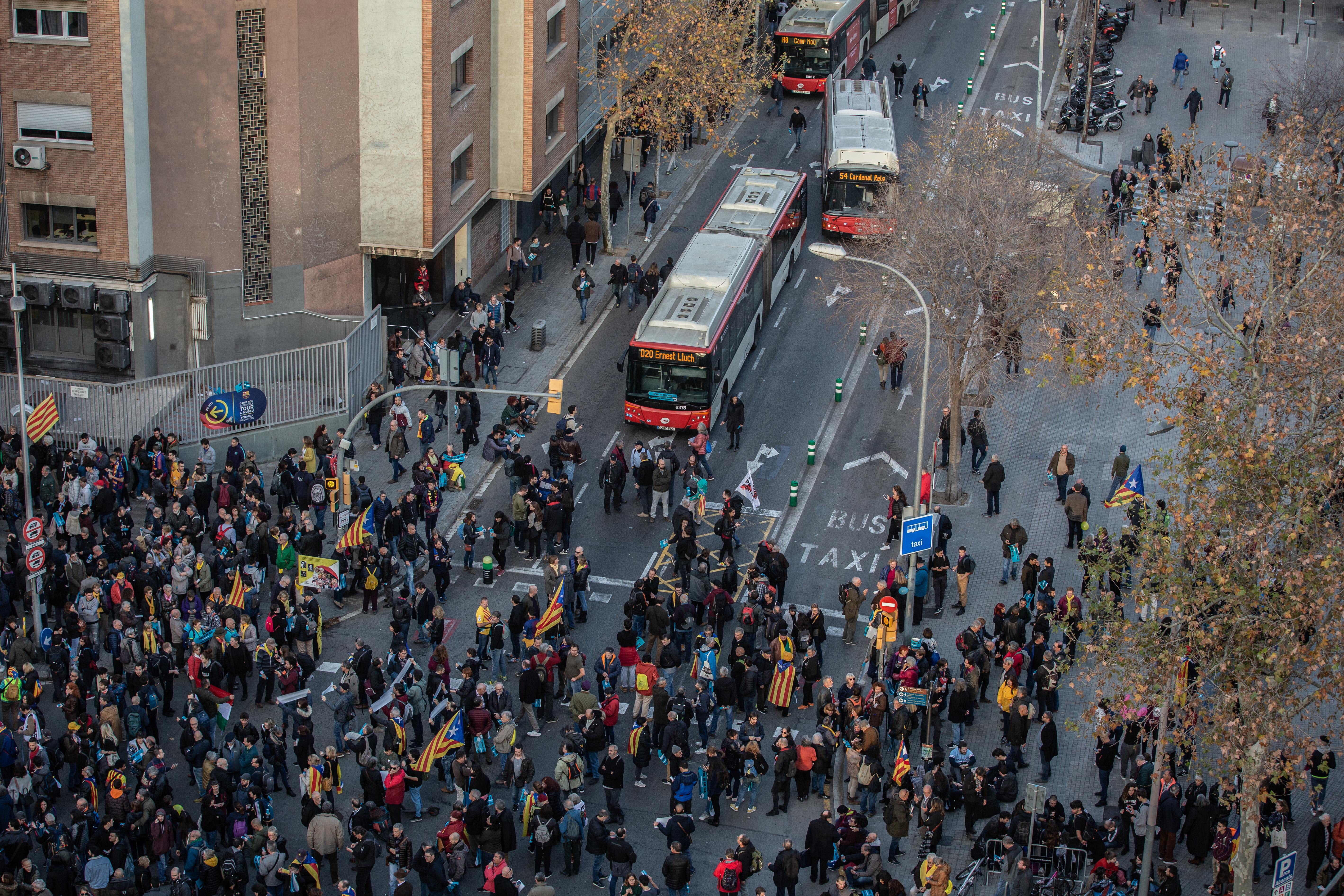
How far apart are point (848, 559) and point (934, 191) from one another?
9.40m

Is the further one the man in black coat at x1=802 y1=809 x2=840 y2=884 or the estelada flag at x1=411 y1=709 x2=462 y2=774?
the estelada flag at x1=411 y1=709 x2=462 y2=774

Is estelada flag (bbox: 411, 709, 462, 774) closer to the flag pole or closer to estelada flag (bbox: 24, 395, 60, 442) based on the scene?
the flag pole

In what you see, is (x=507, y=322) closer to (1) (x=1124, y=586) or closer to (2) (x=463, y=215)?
(2) (x=463, y=215)

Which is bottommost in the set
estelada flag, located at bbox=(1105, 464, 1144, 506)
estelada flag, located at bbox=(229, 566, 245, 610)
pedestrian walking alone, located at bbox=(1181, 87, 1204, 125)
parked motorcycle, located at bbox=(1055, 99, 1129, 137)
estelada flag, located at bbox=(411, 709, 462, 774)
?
estelada flag, located at bbox=(411, 709, 462, 774)

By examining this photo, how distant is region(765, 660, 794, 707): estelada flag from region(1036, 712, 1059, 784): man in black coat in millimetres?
4722

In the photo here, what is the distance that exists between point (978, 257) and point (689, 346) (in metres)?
7.33

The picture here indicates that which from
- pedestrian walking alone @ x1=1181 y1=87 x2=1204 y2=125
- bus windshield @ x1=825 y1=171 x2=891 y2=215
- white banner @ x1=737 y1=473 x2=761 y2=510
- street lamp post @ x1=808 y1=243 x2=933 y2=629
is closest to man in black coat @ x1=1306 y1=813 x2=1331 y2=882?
street lamp post @ x1=808 y1=243 x2=933 y2=629

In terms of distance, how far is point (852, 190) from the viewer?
54812 mm

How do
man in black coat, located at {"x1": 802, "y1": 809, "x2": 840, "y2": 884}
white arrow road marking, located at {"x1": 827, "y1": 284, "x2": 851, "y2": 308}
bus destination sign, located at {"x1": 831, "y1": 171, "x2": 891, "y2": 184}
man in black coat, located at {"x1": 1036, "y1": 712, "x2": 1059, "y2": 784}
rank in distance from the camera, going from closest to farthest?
1. man in black coat, located at {"x1": 802, "y1": 809, "x2": 840, "y2": 884}
2. man in black coat, located at {"x1": 1036, "y1": 712, "x2": 1059, "y2": 784}
3. white arrow road marking, located at {"x1": 827, "y1": 284, "x2": 851, "y2": 308}
4. bus destination sign, located at {"x1": 831, "y1": 171, "x2": 891, "y2": 184}

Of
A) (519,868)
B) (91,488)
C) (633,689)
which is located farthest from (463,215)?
(519,868)

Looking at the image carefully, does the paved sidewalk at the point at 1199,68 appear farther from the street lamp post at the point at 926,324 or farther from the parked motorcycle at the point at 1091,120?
the street lamp post at the point at 926,324

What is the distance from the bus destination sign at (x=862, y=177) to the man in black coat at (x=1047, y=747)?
24494 millimetres

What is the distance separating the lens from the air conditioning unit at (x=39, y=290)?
44781 mm

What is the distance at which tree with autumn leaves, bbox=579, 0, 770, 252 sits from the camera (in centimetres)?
5538
